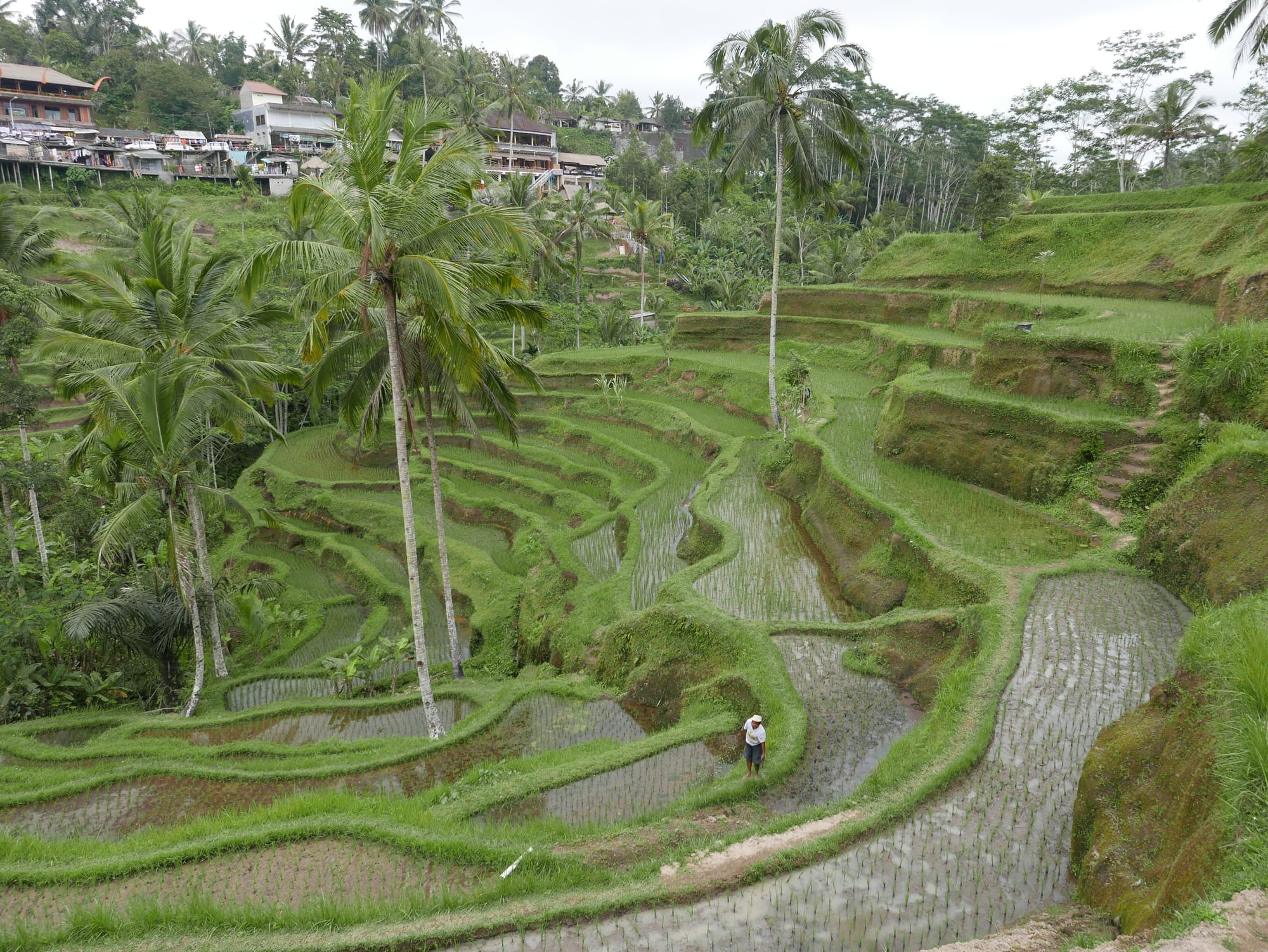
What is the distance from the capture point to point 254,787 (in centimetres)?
1003

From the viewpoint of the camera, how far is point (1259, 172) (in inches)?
947

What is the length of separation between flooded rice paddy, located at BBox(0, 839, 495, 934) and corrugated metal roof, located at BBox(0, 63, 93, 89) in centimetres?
7630

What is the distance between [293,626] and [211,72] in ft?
314

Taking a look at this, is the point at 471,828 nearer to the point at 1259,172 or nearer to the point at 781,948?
the point at 781,948

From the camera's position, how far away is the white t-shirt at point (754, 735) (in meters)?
8.27

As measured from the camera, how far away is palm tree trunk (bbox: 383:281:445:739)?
10086 millimetres

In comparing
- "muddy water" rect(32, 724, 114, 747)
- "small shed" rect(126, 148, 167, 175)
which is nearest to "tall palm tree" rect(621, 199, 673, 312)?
"muddy water" rect(32, 724, 114, 747)

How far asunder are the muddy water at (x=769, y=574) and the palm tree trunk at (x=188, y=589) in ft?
30.0

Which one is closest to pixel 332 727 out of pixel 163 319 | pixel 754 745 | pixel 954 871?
pixel 163 319

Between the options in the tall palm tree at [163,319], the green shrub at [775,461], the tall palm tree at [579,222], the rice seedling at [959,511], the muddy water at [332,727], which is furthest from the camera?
the tall palm tree at [579,222]

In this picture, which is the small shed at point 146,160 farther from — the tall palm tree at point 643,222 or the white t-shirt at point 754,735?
the white t-shirt at point 754,735

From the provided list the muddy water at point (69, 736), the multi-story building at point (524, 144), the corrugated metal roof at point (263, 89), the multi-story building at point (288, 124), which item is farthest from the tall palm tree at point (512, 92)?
the muddy water at point (69, 736)

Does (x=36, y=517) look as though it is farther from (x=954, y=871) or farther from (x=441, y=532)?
(x=954, y=871)

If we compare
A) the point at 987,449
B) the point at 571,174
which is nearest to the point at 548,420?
the point at 987,449
